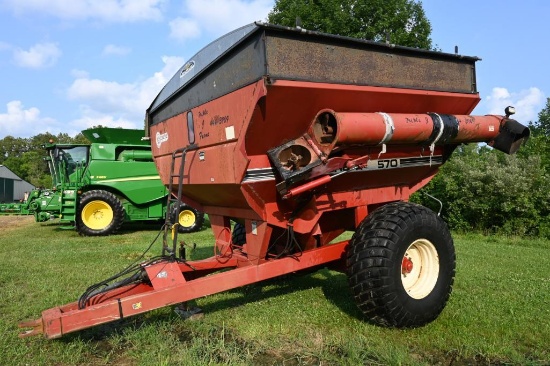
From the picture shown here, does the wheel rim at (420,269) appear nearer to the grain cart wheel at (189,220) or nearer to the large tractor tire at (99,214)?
the grain cart wheel at (189,220)

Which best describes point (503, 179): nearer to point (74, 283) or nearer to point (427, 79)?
point (427, 79)

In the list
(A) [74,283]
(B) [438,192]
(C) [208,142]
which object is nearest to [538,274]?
(C) [208,142]

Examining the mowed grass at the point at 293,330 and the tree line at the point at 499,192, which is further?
the tree line at the point at 499,192

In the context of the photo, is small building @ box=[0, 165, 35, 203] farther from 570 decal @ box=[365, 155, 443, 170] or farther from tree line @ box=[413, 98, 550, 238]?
570 decal @ box=[365, 155, 443, 170]

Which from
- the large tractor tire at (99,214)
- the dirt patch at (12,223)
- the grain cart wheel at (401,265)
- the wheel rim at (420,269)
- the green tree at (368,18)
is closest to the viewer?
the grain cart wheel at (401,265)

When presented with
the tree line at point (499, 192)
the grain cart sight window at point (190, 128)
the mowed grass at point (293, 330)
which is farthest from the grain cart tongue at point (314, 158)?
the tree line at point (499, 192)

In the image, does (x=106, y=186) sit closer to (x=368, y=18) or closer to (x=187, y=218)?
(x=187, y=218)

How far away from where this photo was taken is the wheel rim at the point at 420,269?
157 inches

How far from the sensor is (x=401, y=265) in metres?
3.74

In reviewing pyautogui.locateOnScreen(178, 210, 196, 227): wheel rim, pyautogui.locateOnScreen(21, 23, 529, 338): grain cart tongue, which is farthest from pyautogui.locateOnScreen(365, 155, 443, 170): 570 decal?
pyautogui.locateOnScreen(178, 210, 196, 227): wheel rim

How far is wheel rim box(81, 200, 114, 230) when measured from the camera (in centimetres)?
1176

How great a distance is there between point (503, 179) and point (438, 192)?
2.05m

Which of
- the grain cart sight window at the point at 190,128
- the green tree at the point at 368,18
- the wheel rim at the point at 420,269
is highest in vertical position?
the green tree at the point at 368,18

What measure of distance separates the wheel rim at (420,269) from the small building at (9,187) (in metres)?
39.4
